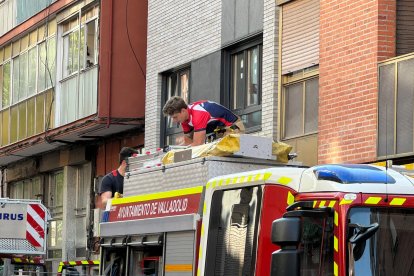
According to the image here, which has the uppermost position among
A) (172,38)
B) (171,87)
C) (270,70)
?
(172,38)

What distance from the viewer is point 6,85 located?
32000 millimetres

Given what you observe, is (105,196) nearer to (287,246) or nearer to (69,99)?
(287,246)

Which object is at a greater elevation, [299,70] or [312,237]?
[299,70]

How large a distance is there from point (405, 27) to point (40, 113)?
14136 millimetres

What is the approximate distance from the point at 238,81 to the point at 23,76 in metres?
10.9

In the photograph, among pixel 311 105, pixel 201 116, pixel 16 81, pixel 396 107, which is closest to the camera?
pixel 201 116

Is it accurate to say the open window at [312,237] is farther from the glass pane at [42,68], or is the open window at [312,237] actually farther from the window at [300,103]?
the glass pane at [42,68]

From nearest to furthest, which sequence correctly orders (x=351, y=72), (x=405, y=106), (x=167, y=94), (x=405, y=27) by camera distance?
(x=405, y=106) < (x=405, y=27) < (x=351, y=72) < (x=167, y=94)

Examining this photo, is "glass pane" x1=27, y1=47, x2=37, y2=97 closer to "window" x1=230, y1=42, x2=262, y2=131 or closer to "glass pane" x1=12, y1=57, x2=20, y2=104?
"glass pane" x1=12, y1=57, x2=20, y2=104

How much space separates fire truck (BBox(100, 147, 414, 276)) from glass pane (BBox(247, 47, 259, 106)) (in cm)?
916

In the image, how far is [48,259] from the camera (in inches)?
1182

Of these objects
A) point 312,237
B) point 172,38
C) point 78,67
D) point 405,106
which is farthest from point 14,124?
point 312,237

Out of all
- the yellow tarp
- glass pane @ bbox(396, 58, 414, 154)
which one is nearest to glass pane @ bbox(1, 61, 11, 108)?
glass pane @ bbox(396, 58, 414, 154)

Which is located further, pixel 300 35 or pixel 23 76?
pixel 23 76
